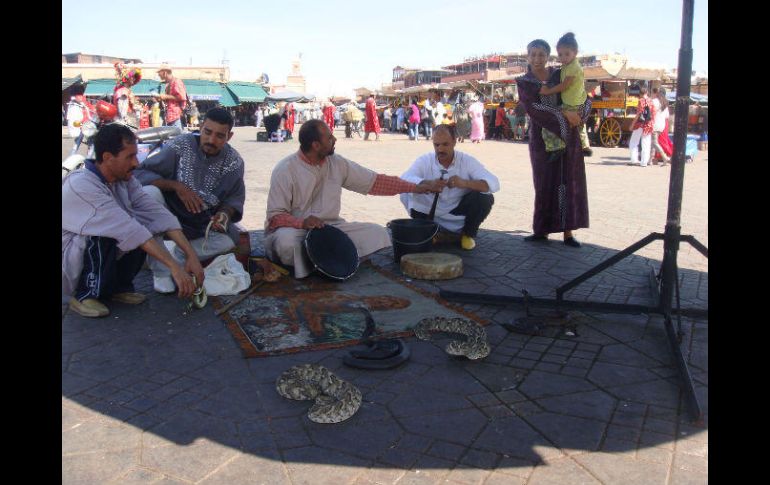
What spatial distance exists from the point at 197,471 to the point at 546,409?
1464 millimetres

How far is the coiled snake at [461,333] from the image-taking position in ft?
10.6

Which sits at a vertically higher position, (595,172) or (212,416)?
(595,172)

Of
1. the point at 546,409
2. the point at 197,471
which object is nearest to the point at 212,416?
the point at 197,471

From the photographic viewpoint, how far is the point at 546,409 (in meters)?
2.77

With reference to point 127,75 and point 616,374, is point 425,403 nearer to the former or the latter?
point 616,374

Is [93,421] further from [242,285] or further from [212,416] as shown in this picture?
[242,285]

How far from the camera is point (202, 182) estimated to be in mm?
4918

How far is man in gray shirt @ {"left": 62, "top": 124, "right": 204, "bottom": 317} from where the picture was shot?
3811 mm

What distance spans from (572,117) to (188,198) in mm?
3352

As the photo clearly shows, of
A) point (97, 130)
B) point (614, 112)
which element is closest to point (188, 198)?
point (97, 130)

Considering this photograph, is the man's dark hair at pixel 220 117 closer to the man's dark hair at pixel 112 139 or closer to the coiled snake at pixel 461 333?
the man's dark hair at pixel 112 139

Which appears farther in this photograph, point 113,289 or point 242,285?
point 242,285

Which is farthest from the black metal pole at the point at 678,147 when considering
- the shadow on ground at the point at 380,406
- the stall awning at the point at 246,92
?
the stall awning at the point at 246,92
